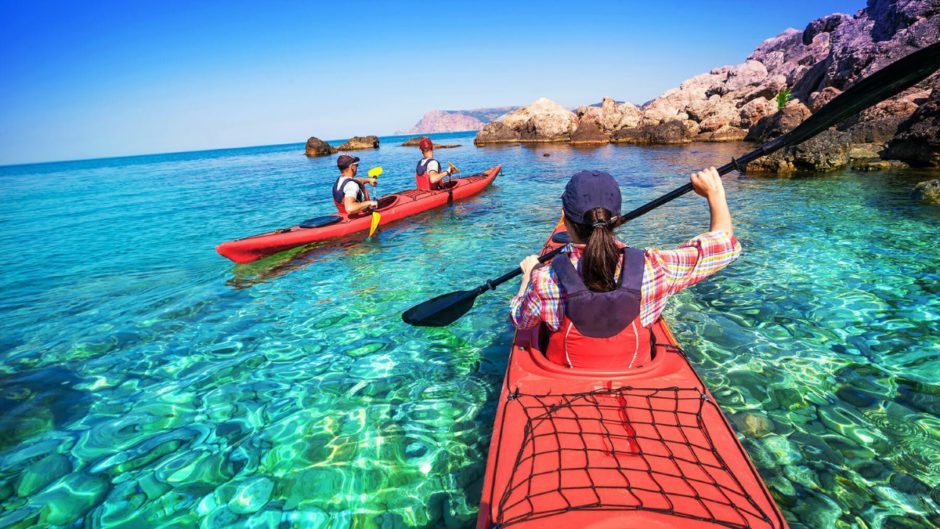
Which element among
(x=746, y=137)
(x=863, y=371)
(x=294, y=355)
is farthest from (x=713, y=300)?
(x=746, y=137)

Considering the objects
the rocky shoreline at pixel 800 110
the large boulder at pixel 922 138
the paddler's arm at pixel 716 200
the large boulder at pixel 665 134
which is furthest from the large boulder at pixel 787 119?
the paddler's arm at pixel 716 200

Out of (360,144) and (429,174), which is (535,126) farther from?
(429,174)

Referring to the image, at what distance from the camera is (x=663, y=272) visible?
2389 millimetres

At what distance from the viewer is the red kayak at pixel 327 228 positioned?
8.80 metres

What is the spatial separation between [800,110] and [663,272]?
1023 inches

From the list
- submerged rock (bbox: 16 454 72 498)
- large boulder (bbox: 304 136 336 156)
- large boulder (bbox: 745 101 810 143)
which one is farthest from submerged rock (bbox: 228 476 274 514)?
large boulder (bbox: 304 136 336 156)

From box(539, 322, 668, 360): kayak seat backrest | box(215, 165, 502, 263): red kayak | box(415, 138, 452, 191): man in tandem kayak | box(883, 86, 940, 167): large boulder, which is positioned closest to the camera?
box(539, 322, 668, 360): kayak seat backrest

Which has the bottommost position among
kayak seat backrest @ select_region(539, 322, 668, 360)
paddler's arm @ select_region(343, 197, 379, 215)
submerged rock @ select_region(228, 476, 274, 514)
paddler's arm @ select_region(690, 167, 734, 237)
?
submerged rock @ select_region(228, 476, 274, 514)

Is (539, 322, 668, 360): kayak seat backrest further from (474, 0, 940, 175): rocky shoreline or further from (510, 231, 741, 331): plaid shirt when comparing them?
(474, 0, 940, 175): rocky shoreline

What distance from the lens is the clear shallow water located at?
314 cm

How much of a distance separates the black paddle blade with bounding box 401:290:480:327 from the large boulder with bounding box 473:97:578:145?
42655 millimetres

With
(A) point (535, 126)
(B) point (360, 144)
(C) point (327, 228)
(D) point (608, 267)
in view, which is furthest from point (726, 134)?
(B) point (360, 144)

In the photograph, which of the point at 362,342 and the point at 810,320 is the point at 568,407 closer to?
the point at 362,342

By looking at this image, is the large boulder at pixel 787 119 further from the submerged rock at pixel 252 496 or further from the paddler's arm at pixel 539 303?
the submerged rock at pixel 252 496
